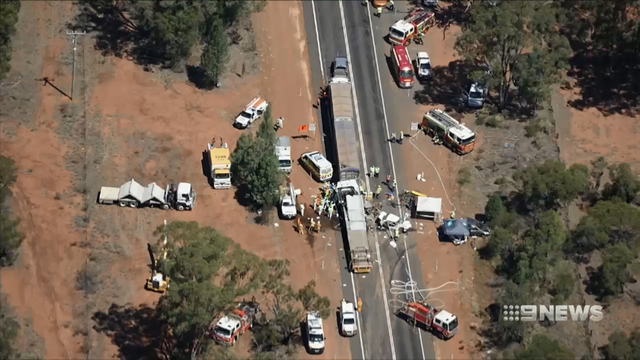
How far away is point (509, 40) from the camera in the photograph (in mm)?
130000

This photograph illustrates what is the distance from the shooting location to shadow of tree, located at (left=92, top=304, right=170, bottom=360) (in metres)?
110

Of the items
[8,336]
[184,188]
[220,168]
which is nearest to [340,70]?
[220,168]

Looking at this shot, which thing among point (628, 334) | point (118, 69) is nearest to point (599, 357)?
point (628, 334)

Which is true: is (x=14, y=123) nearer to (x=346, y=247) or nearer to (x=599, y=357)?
(x=346, y=247)

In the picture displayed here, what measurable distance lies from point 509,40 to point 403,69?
1207cm

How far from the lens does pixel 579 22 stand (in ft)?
468

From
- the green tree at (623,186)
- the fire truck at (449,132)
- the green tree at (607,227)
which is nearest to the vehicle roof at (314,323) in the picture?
the green tree at (607,227)

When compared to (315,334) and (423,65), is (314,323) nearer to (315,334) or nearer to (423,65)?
(315,334)

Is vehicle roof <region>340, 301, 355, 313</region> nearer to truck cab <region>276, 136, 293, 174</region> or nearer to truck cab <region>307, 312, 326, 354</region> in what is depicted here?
truck cab <region>307, 312, 326, 354</region>

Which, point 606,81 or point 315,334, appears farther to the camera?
point 606,81

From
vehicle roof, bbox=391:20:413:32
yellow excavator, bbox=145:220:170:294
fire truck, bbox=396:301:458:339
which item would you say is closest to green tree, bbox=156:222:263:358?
yellow excavator, bbox=145:220:170:294

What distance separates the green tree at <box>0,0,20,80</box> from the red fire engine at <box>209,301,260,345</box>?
38.6m

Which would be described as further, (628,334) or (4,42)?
(4,42)

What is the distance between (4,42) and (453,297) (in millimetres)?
53736
